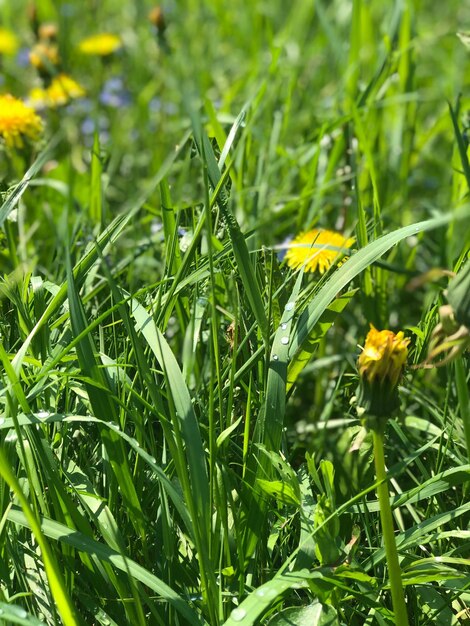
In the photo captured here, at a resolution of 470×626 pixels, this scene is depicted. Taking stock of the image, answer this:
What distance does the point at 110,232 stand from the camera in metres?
1.21

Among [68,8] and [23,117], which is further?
[68,8]

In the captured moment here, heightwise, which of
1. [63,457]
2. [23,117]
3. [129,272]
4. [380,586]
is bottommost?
[380,586]

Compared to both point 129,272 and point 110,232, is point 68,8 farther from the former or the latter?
point 110,232

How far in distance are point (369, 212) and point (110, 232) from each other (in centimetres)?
74

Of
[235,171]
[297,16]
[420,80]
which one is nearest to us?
[235,171]

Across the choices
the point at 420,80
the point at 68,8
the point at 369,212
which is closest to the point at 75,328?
the point at 369,212

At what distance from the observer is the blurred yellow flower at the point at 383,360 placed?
2.95 ft

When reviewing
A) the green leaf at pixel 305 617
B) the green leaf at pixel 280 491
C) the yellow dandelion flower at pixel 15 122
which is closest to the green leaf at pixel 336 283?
the green leaf at pixel 280 491

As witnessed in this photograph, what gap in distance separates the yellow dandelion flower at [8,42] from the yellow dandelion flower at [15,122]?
1.86 meters

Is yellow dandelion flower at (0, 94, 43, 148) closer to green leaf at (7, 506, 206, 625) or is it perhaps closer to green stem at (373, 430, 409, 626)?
green leaf at (7, 506, 206, 625)

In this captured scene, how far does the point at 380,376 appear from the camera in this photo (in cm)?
91

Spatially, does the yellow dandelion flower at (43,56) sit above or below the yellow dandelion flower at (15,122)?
above

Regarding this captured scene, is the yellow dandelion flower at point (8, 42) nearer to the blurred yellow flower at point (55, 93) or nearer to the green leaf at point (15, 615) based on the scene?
the blurred yellow flower at point (55, 93)

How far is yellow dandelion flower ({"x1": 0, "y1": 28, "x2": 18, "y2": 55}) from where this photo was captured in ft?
11.7
